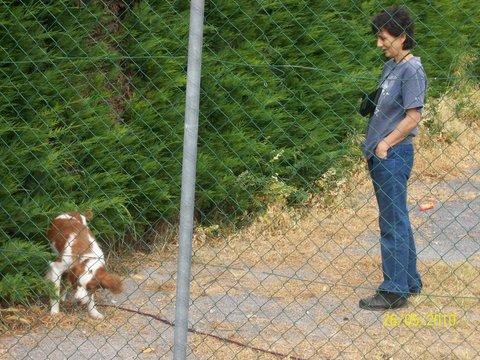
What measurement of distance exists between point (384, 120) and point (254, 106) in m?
1.29

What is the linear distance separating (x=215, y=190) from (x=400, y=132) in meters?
1.83

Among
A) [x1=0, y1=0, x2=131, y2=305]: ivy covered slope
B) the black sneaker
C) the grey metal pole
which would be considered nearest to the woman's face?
the black sneaker

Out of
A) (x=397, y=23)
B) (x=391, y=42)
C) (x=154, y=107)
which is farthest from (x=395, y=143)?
(x=154, y=107)

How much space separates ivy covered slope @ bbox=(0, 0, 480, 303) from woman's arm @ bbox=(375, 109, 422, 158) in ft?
1.96

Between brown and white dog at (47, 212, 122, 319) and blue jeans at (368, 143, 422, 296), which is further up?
blue jeans at (368, 143, 422, 296)

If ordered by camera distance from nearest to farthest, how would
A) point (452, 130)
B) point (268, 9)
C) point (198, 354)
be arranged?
point (198, 354)
point (268, 9)
point (452, 130)

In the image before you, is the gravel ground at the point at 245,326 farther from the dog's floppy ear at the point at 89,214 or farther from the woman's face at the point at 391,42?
the woman's face at the point at 391,42

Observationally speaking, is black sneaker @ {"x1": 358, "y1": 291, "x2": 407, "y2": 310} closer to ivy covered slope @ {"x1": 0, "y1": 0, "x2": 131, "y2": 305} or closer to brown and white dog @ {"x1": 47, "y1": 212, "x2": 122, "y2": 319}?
brown and white dog @ {"x1": 47, "y1": 212, "x2": 122, "y2": 319}

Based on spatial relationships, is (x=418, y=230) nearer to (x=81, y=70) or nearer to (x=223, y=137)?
(x=223, y=137)

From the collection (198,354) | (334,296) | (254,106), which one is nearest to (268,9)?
(254,106)

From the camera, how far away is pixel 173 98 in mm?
5891

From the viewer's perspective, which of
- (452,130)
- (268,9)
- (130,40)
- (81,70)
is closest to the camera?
(81,70)

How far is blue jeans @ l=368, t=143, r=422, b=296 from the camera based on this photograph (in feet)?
17.4
